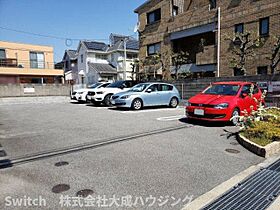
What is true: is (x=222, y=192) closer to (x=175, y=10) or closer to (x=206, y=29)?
(x=206, y=29)

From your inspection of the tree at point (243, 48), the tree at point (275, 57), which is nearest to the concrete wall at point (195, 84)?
the tree at point (243, 48)

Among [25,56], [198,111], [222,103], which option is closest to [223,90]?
[222,103]

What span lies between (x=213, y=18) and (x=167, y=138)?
13.2 meters

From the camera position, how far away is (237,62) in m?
13.3

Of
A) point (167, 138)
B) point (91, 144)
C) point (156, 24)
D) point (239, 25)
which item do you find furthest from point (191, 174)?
point (156, 24)

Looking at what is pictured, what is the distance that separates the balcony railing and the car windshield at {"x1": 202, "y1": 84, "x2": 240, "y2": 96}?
80.4 ft

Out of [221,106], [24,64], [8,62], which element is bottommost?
[221,106]

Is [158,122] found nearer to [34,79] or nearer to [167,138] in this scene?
[167,138]

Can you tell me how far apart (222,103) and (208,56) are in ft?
33.0

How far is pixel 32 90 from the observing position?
2130cm

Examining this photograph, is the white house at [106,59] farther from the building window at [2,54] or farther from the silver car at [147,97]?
the silver car at [147,97]

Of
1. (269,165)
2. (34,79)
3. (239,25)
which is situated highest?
(239,25)

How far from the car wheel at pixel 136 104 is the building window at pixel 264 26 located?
907 centimetres

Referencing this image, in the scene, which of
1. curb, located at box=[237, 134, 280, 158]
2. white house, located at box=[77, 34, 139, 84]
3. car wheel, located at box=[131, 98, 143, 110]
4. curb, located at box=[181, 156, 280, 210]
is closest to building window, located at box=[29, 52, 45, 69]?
white house, located at box=[77, 34, 139, 84]
